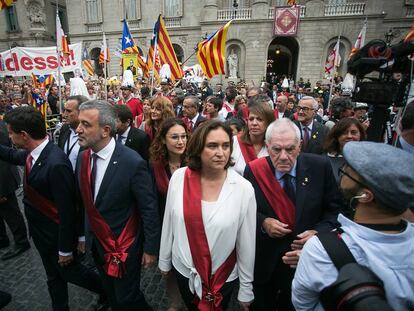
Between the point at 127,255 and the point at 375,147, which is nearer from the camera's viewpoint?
the point at 375,147

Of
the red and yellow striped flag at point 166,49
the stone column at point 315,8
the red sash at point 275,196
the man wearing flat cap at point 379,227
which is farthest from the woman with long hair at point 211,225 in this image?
the stone column at point 315,8

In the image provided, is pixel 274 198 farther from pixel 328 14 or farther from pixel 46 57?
pixel 328 14

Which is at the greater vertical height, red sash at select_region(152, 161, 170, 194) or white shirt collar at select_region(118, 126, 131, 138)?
white shirt collar at select_region(118, 126, 131, 138)

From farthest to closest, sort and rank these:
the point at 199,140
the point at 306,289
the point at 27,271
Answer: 1. the point at 27,271
2. the point at 199,140
3. the point at 306,289

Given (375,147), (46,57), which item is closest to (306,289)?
(375,147)

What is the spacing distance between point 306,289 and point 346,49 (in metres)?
23.5

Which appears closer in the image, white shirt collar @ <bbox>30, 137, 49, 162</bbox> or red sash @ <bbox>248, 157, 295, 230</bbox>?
red sash @ <bbox>248, 157, 295, 230</bbox>

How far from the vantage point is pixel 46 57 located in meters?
6.65

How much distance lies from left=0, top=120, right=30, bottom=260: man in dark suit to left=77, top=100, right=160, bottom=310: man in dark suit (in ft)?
7.18

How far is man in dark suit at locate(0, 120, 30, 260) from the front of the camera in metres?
3.61

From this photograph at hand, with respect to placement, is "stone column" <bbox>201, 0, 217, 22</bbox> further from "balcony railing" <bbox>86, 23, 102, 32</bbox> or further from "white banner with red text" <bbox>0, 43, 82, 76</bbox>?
"white banner with red text" <bbox>0, 43, 82, 76</bbox>

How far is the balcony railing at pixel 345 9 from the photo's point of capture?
1972 cm

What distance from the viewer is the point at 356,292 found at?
2.76 feet

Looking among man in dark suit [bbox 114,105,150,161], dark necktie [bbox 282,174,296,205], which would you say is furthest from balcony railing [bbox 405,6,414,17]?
dark necktie [bbox 282,174,296,205]
